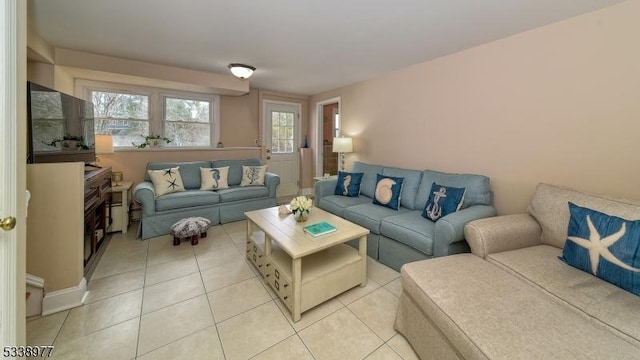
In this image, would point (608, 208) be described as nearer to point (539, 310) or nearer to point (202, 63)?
point (539, 310)

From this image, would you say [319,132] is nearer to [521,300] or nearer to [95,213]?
[95,213]

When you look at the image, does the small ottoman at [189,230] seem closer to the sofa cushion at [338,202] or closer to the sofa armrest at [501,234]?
the sofa cushion at [338,202]

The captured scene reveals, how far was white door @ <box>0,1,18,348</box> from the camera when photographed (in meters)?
0.85

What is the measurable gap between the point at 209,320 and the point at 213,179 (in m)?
2.39

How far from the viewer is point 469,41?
2.48 m

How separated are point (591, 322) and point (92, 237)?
3556mm

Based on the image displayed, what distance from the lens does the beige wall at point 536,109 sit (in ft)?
5.94

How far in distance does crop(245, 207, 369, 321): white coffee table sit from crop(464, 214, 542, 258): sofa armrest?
2.50 feet

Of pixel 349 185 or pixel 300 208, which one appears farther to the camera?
pixel 349 185

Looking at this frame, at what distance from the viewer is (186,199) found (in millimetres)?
3230

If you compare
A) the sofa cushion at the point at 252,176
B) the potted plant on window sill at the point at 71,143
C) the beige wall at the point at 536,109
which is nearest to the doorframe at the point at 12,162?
the potted plant on window sill at the point at 71,143

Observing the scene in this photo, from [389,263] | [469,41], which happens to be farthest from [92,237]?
[469,41]

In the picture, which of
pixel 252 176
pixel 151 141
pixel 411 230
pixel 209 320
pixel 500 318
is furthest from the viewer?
pixel 252 176

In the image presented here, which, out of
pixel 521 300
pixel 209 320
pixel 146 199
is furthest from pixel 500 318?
pixel 146 199
